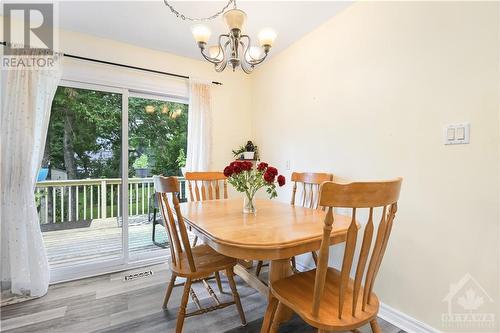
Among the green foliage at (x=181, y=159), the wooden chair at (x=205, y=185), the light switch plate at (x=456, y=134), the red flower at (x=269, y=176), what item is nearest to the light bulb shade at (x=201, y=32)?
the red flower at (x=269, y=176)

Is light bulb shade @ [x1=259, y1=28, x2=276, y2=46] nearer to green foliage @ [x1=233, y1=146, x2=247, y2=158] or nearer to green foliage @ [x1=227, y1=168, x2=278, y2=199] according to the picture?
green foliage @ [x1=227, y1=168, x2=278, y2=199]

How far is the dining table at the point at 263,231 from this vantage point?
3.51 feet

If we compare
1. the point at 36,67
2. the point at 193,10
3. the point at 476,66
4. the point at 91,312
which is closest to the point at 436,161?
the point at 476,66

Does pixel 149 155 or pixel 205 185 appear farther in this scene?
pixel 149 155

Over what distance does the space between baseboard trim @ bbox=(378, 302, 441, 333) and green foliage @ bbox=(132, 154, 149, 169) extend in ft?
9.01

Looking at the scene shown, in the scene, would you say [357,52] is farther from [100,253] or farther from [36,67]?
[100,253]

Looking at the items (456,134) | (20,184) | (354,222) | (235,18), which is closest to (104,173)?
(20,184)

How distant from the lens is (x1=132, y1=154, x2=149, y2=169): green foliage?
280cm

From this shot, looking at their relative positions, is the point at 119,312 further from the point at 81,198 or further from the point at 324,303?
the point at 324,303

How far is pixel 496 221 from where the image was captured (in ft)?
4.14

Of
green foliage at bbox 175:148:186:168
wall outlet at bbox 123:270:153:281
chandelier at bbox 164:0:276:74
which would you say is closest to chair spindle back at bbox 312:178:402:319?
chandelier at bbox 164:0:276:74

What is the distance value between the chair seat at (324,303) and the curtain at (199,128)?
194 centimetres

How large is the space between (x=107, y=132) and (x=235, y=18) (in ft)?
6.41

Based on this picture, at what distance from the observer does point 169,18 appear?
85.9 inches
